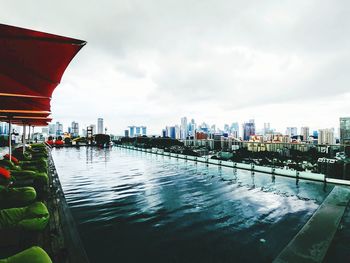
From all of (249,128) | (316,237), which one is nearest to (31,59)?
(316,237)

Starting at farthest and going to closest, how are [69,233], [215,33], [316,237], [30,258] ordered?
[215,33]
[69,233]
[316,237]
[30,258]

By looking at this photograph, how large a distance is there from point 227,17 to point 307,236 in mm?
7541

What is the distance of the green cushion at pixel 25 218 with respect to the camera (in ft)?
6.79

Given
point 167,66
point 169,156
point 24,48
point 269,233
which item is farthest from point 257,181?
point 167,66

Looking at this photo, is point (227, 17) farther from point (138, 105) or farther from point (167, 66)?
point (138, 105)

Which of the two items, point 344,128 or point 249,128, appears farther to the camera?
point 249,128

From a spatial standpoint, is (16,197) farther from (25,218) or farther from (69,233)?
(69,233)

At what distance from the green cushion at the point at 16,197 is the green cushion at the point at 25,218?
0.47m

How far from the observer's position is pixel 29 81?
90.3 inches

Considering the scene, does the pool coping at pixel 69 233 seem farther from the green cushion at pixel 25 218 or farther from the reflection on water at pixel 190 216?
the green cushion at pixel 25 218

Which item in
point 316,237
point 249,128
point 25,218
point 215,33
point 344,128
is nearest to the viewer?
point 25,218

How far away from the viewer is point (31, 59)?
75.2 inches

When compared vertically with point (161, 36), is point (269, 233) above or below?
below

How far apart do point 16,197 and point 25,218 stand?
72 cm
